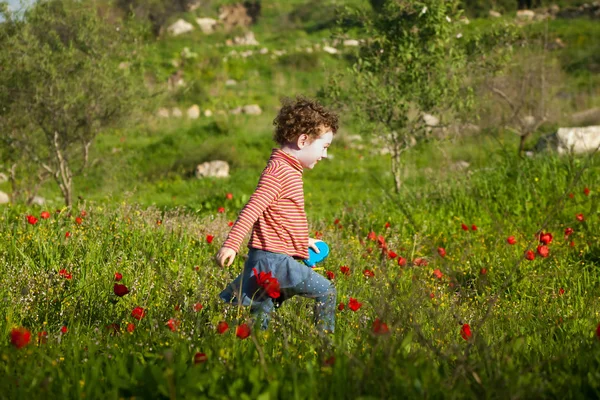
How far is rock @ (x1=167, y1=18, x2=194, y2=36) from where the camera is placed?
3975cm

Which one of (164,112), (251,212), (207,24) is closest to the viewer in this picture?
(251,212)

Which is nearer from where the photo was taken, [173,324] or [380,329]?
[380,329]

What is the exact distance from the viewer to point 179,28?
4062 cm

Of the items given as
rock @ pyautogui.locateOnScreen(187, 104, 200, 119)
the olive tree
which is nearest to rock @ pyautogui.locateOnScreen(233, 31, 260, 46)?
rock @ pyautogui.locateOnScreen(187, 104, 200, 119)

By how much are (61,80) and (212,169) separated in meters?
6.01

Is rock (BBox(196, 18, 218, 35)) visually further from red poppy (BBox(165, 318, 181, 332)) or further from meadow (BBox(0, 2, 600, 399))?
red poppy (BBox(165, 318, 181, 332))

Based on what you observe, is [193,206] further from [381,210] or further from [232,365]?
[232,365]

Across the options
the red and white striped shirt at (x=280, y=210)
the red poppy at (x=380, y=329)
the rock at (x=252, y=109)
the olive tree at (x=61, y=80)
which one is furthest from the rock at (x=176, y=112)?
the red poppy at (x=380, y=329)

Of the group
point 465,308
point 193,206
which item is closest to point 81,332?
point 465,308

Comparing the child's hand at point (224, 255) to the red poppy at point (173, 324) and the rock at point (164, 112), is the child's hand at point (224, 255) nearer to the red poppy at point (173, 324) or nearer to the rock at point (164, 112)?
the red poppy at point (173, 324)

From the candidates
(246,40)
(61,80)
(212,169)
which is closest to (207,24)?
(246,40)

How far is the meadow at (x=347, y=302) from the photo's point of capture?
9.02ft

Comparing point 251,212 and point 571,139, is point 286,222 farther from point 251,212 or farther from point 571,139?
point 571,139

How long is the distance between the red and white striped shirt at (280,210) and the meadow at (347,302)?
0.43m
